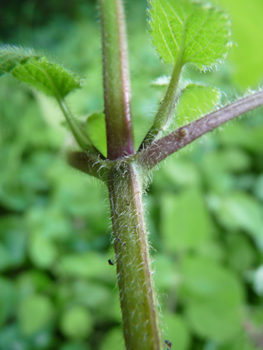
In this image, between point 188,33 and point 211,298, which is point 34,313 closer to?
point 211,298

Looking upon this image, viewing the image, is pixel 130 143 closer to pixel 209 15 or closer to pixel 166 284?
pixel 209 15

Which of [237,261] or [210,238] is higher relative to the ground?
[210,238]

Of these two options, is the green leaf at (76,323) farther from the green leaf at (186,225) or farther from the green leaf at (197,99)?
the green leaf at (197,99)

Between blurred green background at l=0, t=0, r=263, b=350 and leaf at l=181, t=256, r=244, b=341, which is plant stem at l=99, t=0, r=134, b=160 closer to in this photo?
blurred green background at l=0, t=0, r=263, b=350

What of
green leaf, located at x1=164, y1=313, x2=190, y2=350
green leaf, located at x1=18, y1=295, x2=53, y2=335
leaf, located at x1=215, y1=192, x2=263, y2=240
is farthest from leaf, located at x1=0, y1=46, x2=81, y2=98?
leaf, located at x1=215, y1=192, x2=263, y2=240

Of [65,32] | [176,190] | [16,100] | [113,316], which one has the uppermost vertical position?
[65,32]

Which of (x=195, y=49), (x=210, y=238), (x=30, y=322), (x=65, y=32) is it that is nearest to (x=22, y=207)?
(x=30, y=322)

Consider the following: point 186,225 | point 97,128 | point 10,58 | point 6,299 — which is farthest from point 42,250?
point 10,58
